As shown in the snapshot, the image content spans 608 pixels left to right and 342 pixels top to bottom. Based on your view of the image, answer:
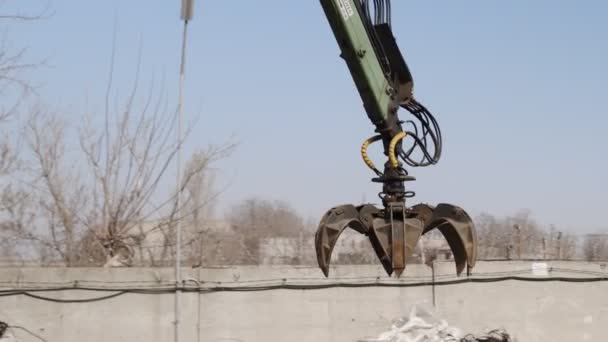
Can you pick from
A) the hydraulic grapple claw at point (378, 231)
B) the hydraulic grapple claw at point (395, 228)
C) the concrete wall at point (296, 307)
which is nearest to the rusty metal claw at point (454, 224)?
the hydraulic grapple claw at point (395, 228)

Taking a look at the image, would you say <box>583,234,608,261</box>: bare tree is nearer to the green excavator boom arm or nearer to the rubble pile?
the rubble pile

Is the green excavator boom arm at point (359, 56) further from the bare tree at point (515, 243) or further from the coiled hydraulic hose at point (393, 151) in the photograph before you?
the bare tree at point (515, 243)

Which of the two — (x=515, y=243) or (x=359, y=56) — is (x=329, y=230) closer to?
(x=359, y=56)

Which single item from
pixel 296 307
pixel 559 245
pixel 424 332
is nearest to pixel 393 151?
pixel 424 332

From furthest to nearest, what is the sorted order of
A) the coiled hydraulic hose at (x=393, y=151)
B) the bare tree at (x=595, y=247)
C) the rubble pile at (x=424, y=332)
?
the bare tree at (x=595, y=247)
the rubble pile at (x=424, y=332)
the coiled hydraulic hose at (x=393, y=151)

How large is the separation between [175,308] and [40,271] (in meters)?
1.73

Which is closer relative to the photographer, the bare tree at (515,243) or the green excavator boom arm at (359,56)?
the green excavator boom arm at (359,56)

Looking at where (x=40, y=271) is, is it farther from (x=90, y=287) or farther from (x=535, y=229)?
(x=535, y=229)

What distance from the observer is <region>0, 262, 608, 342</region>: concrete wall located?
9.77 meters

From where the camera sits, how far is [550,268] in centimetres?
1161

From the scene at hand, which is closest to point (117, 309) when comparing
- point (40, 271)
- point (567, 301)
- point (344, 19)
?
point (40, 271)

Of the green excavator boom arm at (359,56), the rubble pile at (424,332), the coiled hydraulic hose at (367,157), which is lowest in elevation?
the rubble pile at (424,332)

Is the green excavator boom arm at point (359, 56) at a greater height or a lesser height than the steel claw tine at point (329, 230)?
greater

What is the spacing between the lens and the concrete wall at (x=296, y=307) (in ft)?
32.1
